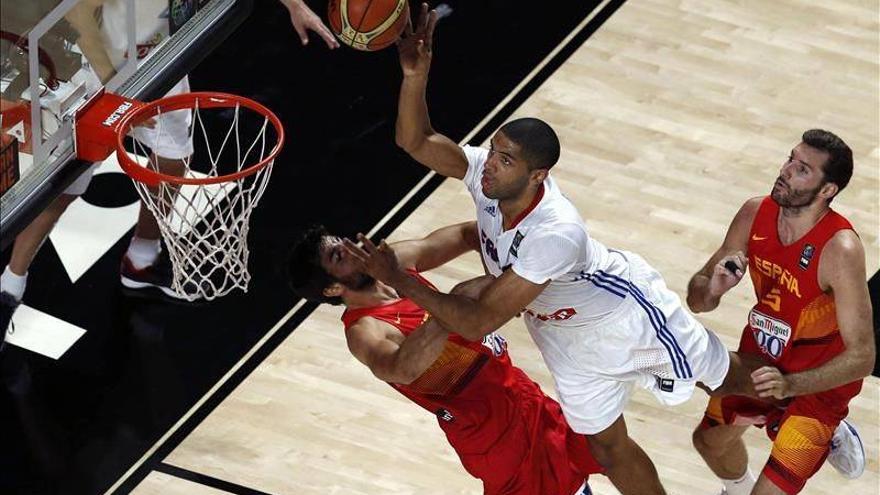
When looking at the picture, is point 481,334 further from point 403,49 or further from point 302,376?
point 302,376

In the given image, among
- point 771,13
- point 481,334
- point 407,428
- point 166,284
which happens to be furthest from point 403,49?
point 771,13

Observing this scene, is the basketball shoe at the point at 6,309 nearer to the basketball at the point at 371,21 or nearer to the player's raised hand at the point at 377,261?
the basketball at the point at 371,21

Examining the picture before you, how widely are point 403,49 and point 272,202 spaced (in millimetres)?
2393

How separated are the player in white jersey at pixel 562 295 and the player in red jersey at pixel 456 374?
135 mm

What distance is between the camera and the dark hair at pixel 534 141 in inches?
208

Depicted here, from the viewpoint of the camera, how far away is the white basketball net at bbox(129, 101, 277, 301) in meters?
6.51

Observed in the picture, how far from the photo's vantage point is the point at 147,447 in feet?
21.8

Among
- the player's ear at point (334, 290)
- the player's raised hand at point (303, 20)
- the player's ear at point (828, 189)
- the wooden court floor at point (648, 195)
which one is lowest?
the wooden court floor at point (648, 195)

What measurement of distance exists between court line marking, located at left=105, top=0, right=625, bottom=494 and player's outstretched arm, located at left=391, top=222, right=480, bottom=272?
134 cm

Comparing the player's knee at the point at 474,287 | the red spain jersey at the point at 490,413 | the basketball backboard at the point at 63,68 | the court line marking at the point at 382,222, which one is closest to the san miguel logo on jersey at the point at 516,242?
the player's knee at the point at 474,287

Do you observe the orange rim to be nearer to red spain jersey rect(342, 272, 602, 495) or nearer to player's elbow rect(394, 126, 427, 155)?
player's elbow rect(394, 126, 427, 155)

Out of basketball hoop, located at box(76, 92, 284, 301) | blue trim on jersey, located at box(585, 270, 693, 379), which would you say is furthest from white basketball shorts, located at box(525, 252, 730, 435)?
basketball hoop, located at box(76, 92, 284, 301)

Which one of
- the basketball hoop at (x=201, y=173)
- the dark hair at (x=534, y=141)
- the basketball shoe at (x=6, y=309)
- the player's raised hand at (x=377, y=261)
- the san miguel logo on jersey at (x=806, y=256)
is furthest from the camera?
the basketball shoe at (x=6, y=309)

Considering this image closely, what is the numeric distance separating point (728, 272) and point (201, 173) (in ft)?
10.2
